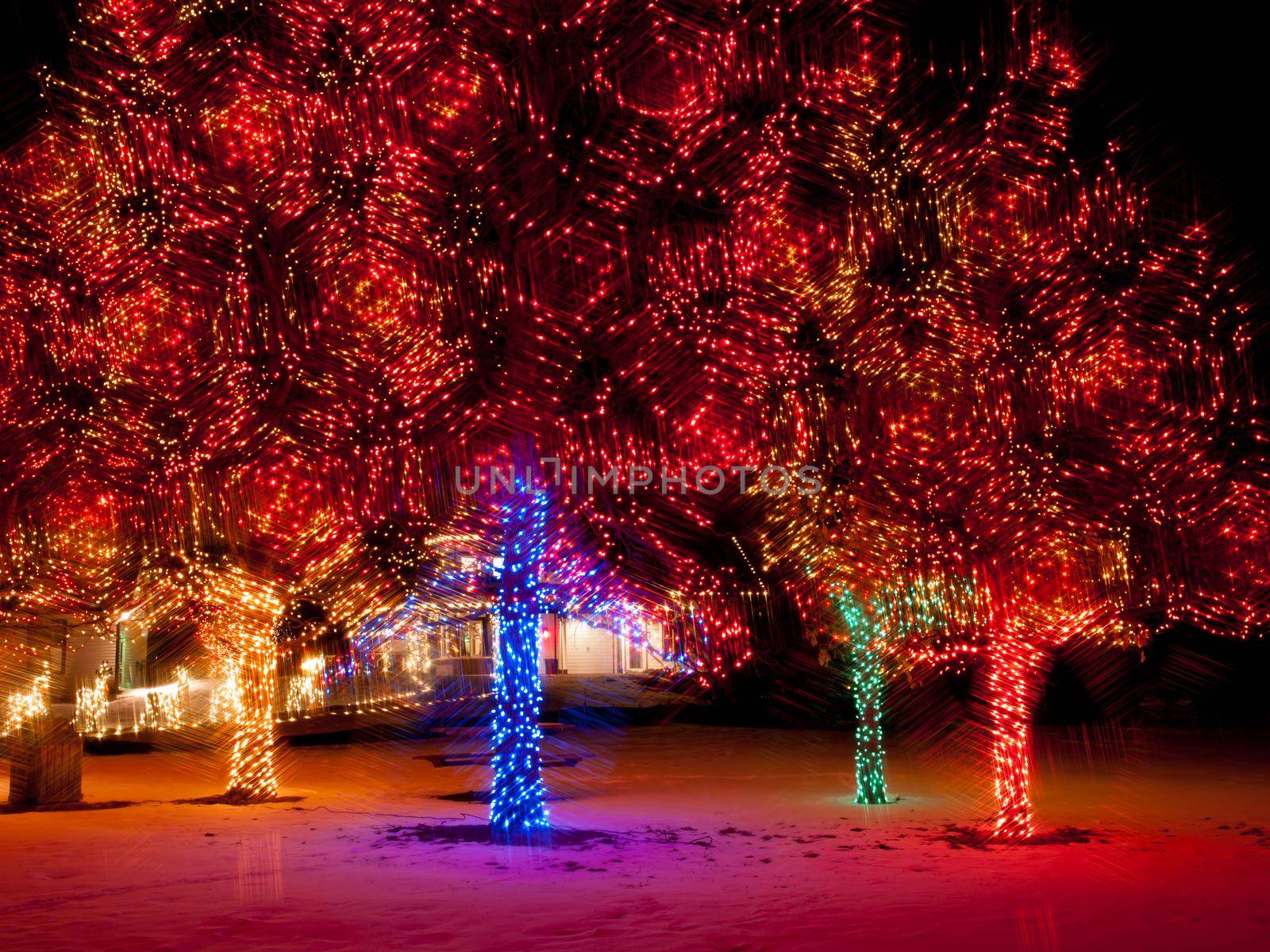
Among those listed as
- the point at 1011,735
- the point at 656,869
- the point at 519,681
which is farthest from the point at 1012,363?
the point at 519,681

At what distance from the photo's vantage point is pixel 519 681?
21.8 feet

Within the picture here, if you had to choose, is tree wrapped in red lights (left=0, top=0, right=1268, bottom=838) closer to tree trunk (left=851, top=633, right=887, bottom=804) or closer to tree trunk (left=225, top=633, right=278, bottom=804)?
tree trunk (left=851, top=633, right=887, bottom=804)

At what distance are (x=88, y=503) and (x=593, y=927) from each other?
3.88 meters

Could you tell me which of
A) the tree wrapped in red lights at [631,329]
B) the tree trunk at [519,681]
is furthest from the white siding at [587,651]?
the tree wrapped in red lights at [631,329]

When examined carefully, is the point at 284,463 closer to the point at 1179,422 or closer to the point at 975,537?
the point at 975,537

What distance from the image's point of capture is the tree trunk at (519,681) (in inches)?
256

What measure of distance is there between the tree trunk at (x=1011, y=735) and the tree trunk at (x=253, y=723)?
15.4 ft

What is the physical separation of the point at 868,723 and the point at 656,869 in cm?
293

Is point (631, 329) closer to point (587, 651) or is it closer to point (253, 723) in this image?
point (253, 723)

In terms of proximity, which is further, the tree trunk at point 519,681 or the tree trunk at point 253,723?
the tree trunk at point 253,723

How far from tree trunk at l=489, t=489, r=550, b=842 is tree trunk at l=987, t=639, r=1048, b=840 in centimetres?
254

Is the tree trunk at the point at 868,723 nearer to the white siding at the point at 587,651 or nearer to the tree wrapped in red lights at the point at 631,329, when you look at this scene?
the tree wrapped in red lights at the point at 631,329

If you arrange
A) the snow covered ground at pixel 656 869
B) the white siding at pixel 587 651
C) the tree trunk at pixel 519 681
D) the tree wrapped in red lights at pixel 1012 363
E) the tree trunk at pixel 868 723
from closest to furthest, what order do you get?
the snow covered ground at pixel 656 869
the tree wrapped in red lights at pixel 1012 363
the tree trunk at pixel 519 681
the tree trunk at pixel 868 723
the white siding at pixel 587 651

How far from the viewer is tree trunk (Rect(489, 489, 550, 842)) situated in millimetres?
6492
